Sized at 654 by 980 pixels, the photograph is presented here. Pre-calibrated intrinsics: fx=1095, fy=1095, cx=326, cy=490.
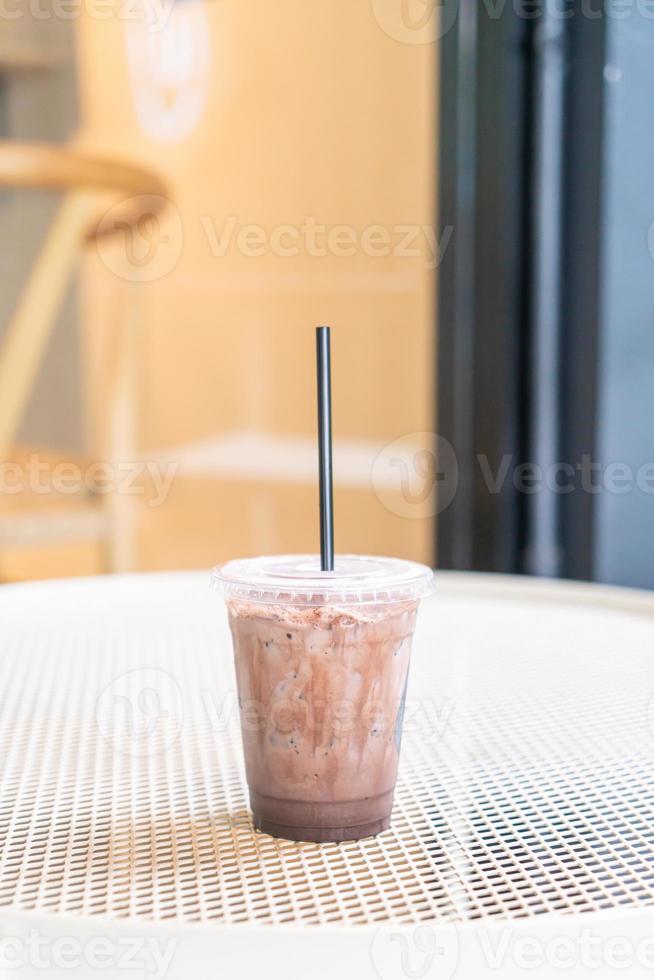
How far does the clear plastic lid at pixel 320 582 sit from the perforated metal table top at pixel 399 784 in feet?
0.31


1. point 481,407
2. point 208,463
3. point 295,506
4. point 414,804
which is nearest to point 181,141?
point 208,463

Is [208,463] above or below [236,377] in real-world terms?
below

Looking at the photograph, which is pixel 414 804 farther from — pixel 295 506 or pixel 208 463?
pixel 208 463

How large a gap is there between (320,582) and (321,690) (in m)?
0.04

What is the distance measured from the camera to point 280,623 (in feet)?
1.38

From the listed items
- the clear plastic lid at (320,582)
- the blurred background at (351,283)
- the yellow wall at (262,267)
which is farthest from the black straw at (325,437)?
the yellow wall at (262,267)

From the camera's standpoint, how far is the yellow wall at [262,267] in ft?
7.22

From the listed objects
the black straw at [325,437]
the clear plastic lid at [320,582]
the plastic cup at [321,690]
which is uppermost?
the black straw at [325,437]

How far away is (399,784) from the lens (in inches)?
19.5

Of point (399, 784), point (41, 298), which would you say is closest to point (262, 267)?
point (41, 298)

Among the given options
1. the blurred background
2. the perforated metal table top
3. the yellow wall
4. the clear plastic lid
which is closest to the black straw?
the clear plastic lid

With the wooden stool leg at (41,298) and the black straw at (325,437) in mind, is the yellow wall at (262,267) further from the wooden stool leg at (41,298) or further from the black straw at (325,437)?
the black straw at (325,437)

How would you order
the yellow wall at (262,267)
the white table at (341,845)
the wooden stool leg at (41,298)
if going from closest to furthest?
1. the white table at (341,845)
2. the wooden stool leg at (41,298)
3. the yellow wall at (262,267)

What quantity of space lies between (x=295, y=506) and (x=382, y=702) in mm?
2073
